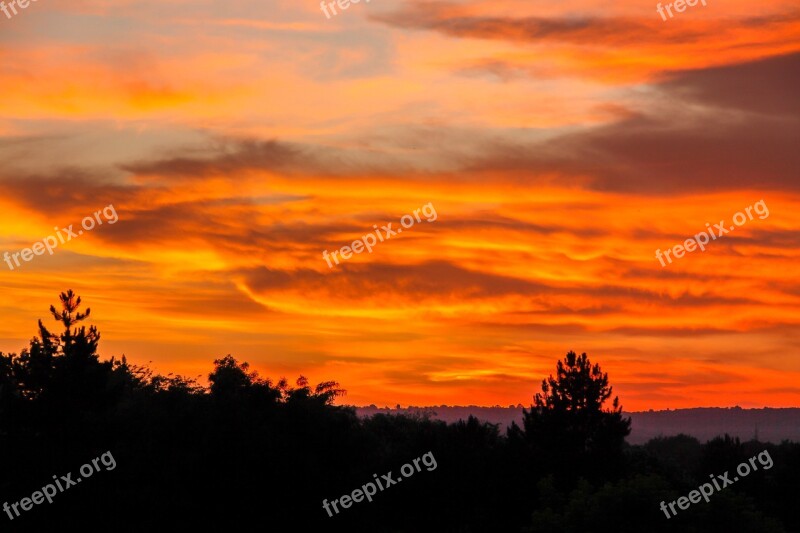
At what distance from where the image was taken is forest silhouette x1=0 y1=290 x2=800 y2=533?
51.6 metres

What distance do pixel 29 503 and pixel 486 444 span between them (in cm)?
3258

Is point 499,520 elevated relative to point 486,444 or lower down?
lower down

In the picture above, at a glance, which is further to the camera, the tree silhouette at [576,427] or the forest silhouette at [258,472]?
the tree silhouette at [576,427]

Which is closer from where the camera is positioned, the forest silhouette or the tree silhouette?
the forest silhouette

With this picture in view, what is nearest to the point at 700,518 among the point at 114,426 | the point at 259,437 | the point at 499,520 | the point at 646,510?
the point at 646,510

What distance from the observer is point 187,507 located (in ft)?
201

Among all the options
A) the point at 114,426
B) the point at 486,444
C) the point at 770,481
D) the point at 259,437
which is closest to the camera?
the point at 114,426

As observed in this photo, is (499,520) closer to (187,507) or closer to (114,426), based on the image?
(187,507)

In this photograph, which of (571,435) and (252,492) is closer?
(252,492)

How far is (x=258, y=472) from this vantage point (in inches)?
2485

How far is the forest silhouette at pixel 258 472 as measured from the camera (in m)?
51.6

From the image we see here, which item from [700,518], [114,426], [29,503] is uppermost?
[114,426]

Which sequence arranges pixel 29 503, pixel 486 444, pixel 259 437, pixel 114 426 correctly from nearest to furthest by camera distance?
1. pixel 29 503
2. pixel 114 426
3. pixel 259 437
4. pixel 486 444

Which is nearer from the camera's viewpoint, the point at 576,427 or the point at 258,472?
the point at 258,472
